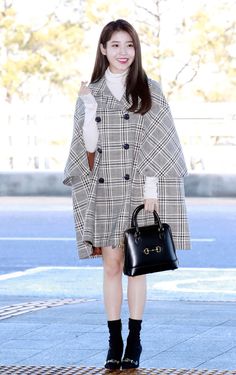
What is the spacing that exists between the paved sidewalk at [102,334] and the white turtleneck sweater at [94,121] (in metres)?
0.90

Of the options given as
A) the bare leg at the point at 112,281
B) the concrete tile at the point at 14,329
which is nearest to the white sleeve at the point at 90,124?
the bare leg at the point at 112,281

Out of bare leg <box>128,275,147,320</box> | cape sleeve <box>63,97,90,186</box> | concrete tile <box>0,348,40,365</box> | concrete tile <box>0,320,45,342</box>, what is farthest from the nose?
concrete tile <box>0,320,45,342</box>

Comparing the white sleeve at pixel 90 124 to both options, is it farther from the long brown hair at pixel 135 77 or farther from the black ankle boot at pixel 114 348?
the black ankle boot at pixel 114 348

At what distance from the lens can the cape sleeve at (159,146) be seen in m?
5.73

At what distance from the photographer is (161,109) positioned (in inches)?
229

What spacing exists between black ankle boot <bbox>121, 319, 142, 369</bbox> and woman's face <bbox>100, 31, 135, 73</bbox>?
1285 mm

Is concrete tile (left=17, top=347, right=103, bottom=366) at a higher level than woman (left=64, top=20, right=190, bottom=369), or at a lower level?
lower

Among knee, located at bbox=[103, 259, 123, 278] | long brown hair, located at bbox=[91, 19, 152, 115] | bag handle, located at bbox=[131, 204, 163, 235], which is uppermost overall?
long brown hair, located at bbox=[91, 19, 152, 115]

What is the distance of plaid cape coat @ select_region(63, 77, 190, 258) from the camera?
18.8 feet

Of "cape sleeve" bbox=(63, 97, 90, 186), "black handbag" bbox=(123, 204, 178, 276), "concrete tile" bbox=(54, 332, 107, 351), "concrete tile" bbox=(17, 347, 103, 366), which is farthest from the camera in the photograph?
"concrete tile" bbox=(54, 332, 107, 351)

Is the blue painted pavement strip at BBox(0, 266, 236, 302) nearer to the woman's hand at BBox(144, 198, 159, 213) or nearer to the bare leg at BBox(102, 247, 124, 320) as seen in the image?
the bare leg at BBox(102, 247, 124, 320)

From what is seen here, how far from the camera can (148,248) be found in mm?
5660

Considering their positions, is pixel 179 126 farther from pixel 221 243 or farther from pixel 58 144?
pixel 221 243

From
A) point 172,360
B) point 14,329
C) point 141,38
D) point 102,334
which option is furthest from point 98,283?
point 141,38
